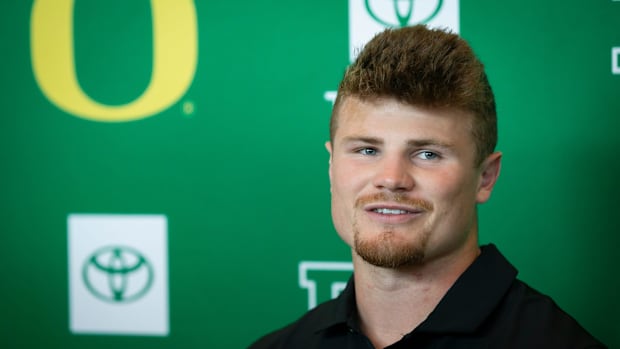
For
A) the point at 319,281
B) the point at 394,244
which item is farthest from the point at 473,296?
the point at 319,281

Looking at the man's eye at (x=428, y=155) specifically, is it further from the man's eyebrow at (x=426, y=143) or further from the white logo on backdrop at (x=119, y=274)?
the white logo on backdrop at (x=119, y=274)

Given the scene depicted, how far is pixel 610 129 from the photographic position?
62.7 inches

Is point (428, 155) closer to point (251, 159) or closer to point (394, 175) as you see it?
point (394, 175)

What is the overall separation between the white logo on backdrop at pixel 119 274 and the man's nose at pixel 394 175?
850 mm

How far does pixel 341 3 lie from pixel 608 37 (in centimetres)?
53

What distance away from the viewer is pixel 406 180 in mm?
1120

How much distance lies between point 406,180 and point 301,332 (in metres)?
0.38

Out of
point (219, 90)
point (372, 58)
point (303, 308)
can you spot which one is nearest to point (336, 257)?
point (303, 308)

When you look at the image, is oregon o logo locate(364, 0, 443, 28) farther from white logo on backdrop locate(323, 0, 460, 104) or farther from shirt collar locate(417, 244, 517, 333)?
shirt collar locate(417, 244, 517, 333)

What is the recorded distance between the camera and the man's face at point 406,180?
113cm

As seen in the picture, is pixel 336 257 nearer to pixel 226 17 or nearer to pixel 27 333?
pixel 226 17

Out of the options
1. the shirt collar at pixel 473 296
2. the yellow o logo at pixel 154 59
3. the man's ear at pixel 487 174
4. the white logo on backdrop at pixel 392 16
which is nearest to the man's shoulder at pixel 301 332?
the shirt collar at pixel 473 296

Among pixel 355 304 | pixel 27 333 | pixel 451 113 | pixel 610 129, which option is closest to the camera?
pixel 451 113

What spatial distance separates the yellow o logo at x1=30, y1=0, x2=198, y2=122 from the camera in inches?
71.2
